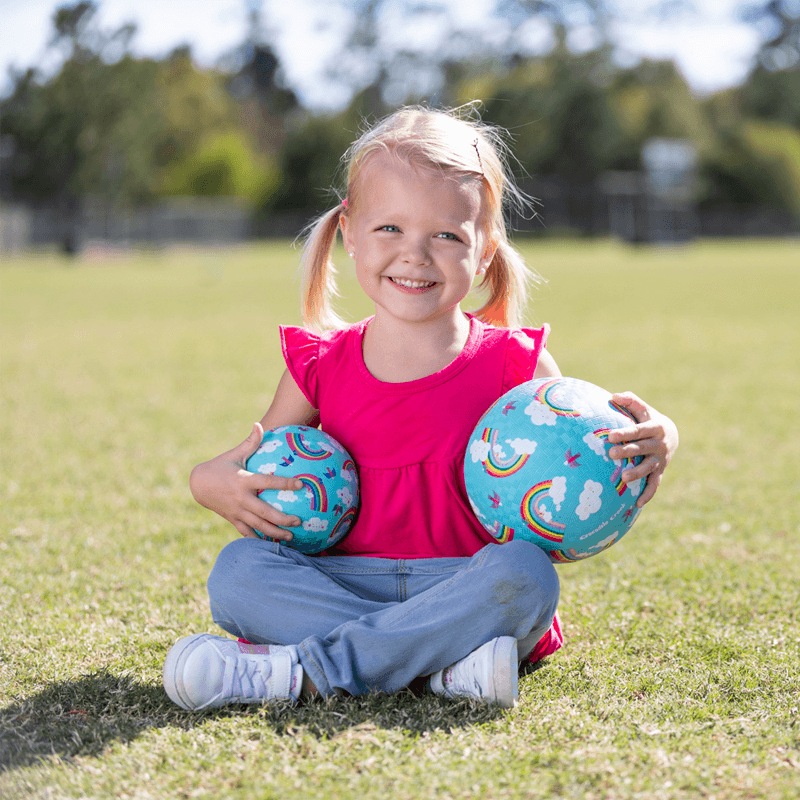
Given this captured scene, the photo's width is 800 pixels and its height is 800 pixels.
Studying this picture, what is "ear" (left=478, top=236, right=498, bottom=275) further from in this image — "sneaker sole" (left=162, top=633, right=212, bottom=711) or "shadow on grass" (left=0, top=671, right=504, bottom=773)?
"sneaker sole" (left=162, top=633, right=212, bottom=711)

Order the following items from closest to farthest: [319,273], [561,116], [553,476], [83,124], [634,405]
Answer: [553,476] < [634,405] < [319,273] < [83,124] < [561,116]

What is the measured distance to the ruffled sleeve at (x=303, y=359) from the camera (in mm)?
3184

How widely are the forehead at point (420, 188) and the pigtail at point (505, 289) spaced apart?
0.36m

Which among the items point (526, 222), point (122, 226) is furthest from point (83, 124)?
point (526, 222)

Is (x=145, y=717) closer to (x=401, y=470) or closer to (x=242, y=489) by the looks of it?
(x=242, y=489)

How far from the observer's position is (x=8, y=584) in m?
3.66

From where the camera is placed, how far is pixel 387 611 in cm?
270

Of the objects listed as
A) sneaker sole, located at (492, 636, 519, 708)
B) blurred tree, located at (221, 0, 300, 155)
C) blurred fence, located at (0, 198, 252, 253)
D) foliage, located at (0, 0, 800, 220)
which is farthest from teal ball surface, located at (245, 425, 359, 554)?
blurred tree, located at (221, 0, 300, 155)

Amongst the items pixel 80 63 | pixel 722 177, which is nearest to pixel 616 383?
pixel 80 63

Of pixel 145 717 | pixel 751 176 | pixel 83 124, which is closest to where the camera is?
pixel 145 717

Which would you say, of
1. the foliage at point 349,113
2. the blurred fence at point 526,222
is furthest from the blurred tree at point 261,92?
the blurred fence at point 526,222

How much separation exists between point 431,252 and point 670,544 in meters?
1.97

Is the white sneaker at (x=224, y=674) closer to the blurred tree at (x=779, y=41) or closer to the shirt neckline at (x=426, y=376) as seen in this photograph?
the shirt neckline at (x=426, y=376)

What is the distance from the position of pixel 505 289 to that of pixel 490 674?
134 cm
